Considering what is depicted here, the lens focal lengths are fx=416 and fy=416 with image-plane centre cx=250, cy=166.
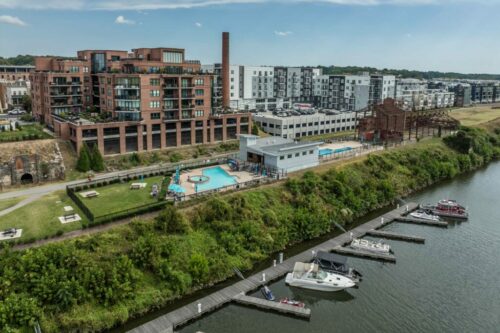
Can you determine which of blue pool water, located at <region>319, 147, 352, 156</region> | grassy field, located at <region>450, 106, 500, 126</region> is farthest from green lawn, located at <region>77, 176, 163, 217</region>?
grassy field, located at <region>450, 106, 500, 126</region>

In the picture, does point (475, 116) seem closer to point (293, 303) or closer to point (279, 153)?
point (279, 153)

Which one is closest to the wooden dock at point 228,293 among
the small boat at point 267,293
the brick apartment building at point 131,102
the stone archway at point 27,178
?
the small boat at point 267,293

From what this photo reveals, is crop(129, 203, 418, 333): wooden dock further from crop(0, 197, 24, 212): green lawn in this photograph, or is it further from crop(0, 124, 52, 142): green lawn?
crop(0, 124, 52, 142): green lawn

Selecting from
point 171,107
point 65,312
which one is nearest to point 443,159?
point 171,107

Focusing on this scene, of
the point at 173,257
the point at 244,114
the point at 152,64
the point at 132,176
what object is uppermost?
the point at 152,64

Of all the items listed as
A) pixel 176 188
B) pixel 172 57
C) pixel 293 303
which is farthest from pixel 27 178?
pixel 293 303

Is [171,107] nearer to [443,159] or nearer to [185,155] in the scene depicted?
[185,155]
